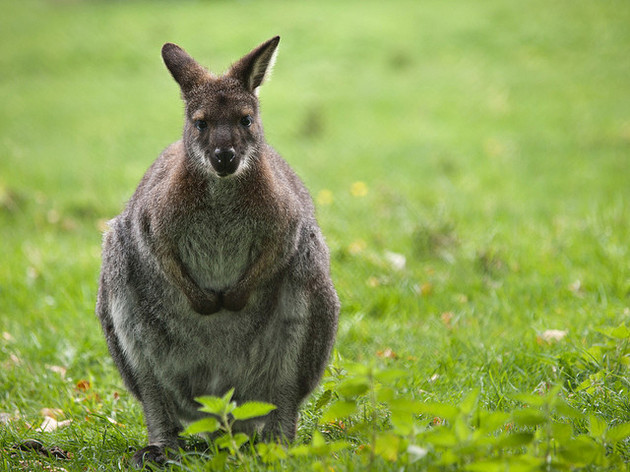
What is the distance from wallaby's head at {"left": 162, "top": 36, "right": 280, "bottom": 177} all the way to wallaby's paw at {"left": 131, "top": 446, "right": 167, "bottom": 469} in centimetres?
130

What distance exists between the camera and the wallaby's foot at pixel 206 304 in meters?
3.59

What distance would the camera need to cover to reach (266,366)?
12.2 ft

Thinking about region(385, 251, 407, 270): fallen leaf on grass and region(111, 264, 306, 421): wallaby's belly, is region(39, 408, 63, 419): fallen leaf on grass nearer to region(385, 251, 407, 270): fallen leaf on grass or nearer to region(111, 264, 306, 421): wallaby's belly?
region(111, 264, 306, 421): wallaby's belly

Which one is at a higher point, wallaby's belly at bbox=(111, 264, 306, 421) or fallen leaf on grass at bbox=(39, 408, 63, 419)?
wallaby's belly at bbox=(111, 264, 306, 421)

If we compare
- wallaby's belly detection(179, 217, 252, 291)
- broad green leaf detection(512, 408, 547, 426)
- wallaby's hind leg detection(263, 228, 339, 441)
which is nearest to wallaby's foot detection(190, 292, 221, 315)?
wallaby's belly detection(179, 217, 252, 291)

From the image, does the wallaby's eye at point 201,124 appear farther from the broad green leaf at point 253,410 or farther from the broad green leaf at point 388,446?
the broad green leaf at point 388,446

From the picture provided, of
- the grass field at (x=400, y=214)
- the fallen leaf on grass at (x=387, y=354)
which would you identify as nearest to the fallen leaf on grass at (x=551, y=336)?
the grass field at (x=400, y=214)

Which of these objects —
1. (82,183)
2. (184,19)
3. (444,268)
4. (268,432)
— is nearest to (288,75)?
(184,19)

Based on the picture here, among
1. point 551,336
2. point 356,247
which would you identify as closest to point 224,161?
point 551,336

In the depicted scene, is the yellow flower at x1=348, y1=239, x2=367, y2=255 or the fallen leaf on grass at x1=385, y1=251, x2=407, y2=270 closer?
the fallen leaf on grass at x1=385, y1=251, x2=407, y2=270

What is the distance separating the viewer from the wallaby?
11.9ft

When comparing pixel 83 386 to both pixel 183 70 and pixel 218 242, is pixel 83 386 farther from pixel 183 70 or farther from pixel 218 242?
pixel 183 70

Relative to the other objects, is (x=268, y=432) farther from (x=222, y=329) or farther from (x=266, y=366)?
(x=222, y=329)

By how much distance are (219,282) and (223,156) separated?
25.5 inches
